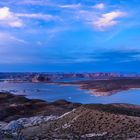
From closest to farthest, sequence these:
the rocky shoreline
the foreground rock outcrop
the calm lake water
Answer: the rocky shoreline, the foreground rock outcrop, the calm lake water

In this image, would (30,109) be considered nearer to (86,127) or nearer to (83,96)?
(83,96)

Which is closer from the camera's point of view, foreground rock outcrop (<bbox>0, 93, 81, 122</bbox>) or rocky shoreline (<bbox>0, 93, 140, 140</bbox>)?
rocky shoreline (<bbox>0, 93, 140, 140</bbox>)

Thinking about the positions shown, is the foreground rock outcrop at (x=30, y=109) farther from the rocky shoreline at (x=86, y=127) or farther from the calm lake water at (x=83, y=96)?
the rocky shoreline at (x=86, y=127)

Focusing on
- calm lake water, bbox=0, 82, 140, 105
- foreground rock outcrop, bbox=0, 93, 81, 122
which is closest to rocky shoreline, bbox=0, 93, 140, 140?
foreground rock outcrop, bbox=0, 93, 81, 122

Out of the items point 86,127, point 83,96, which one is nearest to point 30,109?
point 83,96

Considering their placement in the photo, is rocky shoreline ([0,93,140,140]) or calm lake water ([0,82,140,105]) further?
calm lake water ([0,82,140,105])

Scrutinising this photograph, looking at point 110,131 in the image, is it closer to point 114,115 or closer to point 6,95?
point 114,115

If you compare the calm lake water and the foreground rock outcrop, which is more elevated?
the calm lake water

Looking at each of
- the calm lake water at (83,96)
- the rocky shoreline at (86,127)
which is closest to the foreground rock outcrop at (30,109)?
the calm lake water at (83,96)

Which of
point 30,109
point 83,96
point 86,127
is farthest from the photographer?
point 83,96

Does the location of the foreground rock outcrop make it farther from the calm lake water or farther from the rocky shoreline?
the rocky shoreline

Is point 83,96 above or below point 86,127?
above

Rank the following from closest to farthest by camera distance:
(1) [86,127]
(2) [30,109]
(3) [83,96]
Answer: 1. (1) [86,127]
2. (2) [30,109]
3. (3) [83,96]

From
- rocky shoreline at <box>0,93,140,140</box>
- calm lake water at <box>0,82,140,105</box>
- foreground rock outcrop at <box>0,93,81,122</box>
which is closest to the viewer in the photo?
rocky shoreline at <box>0,93,140,140</box>
